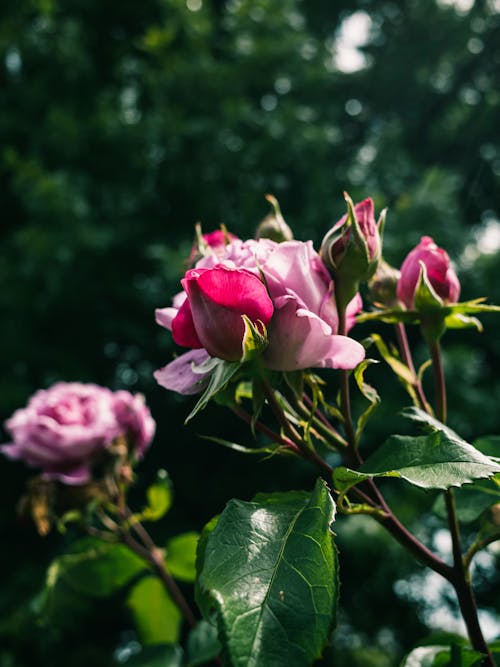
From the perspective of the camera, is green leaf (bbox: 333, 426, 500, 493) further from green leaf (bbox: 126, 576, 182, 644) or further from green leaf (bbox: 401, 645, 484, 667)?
green leaf (bbox: 126, 576, 182, 644)

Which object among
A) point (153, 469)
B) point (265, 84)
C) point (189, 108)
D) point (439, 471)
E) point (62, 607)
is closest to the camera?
point (439, 471)

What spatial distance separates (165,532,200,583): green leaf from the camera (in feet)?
2.67

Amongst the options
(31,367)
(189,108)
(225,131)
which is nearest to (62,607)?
(31,367)

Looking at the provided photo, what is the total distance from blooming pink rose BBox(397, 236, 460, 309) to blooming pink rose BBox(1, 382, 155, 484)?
0.51 metres

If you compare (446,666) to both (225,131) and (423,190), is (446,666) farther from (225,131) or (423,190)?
(225,131)

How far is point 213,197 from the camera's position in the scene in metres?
3.08

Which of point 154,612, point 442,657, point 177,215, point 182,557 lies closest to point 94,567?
point 182,557

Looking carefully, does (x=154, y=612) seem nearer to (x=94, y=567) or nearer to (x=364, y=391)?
(x=94, y=567)

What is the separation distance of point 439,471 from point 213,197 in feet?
9.46

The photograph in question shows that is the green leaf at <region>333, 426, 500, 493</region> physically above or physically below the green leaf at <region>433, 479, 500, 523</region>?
above

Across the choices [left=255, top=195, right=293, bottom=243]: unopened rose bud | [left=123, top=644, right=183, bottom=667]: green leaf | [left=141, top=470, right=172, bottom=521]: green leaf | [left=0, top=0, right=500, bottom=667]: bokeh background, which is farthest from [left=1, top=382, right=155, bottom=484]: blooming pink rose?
[left=0, top=0, right=500, bottom=667]: bokeh background

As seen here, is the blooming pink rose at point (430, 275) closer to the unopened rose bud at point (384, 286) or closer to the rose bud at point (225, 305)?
the unopened rose bud at point (384, 286)

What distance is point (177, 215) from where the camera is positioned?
129 inches

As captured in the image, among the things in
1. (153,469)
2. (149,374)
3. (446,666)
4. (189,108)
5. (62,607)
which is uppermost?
(189,108)
